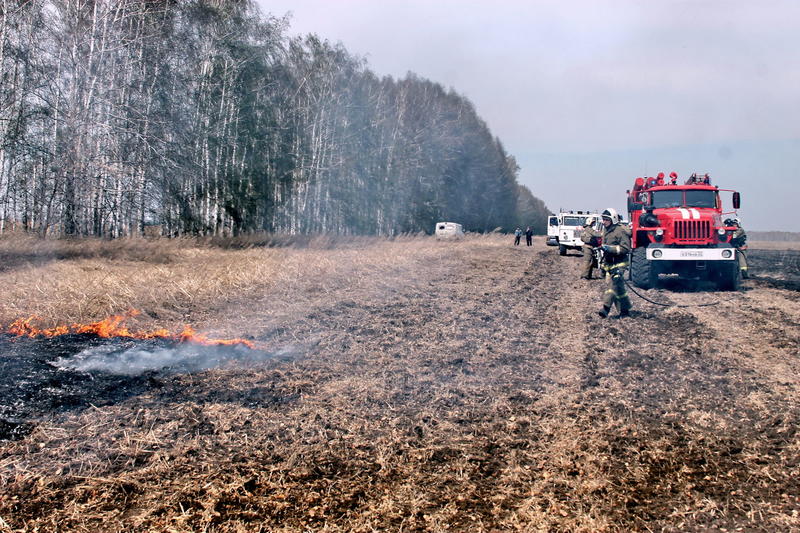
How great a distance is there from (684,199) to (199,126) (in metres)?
16.9

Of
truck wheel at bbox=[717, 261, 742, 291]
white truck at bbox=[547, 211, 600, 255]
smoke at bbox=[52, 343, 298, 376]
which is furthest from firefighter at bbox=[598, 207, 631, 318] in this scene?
white truck at bbox=[547, 211, 600, 255]

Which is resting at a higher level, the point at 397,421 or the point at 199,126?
the point at 199,126

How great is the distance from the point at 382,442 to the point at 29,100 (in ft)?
56.8

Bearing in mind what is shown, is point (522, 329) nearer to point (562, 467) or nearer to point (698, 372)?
point (698, 372)

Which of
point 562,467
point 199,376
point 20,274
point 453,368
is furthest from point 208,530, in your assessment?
point 20,274

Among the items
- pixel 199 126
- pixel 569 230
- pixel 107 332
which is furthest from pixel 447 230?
pixel 107 332

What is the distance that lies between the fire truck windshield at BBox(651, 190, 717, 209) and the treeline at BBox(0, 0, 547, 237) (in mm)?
14139

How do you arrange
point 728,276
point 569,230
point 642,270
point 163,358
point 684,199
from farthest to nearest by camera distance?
1. point 569,230
2. point 684,199
3. point 728,276
4. point 642,270
5. point 163,358

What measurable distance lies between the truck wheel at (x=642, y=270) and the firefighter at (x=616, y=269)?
137 inches

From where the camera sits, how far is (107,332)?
7.37m

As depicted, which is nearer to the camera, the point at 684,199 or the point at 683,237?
the point at 683,237

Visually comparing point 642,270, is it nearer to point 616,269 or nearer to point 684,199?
point 684,199

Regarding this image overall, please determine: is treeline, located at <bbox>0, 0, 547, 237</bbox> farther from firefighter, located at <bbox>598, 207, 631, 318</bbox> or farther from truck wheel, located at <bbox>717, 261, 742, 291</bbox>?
truck wheel, located at <bbox>717, 261, 742, 291</bbox>

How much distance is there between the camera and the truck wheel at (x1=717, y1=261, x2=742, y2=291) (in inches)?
523
